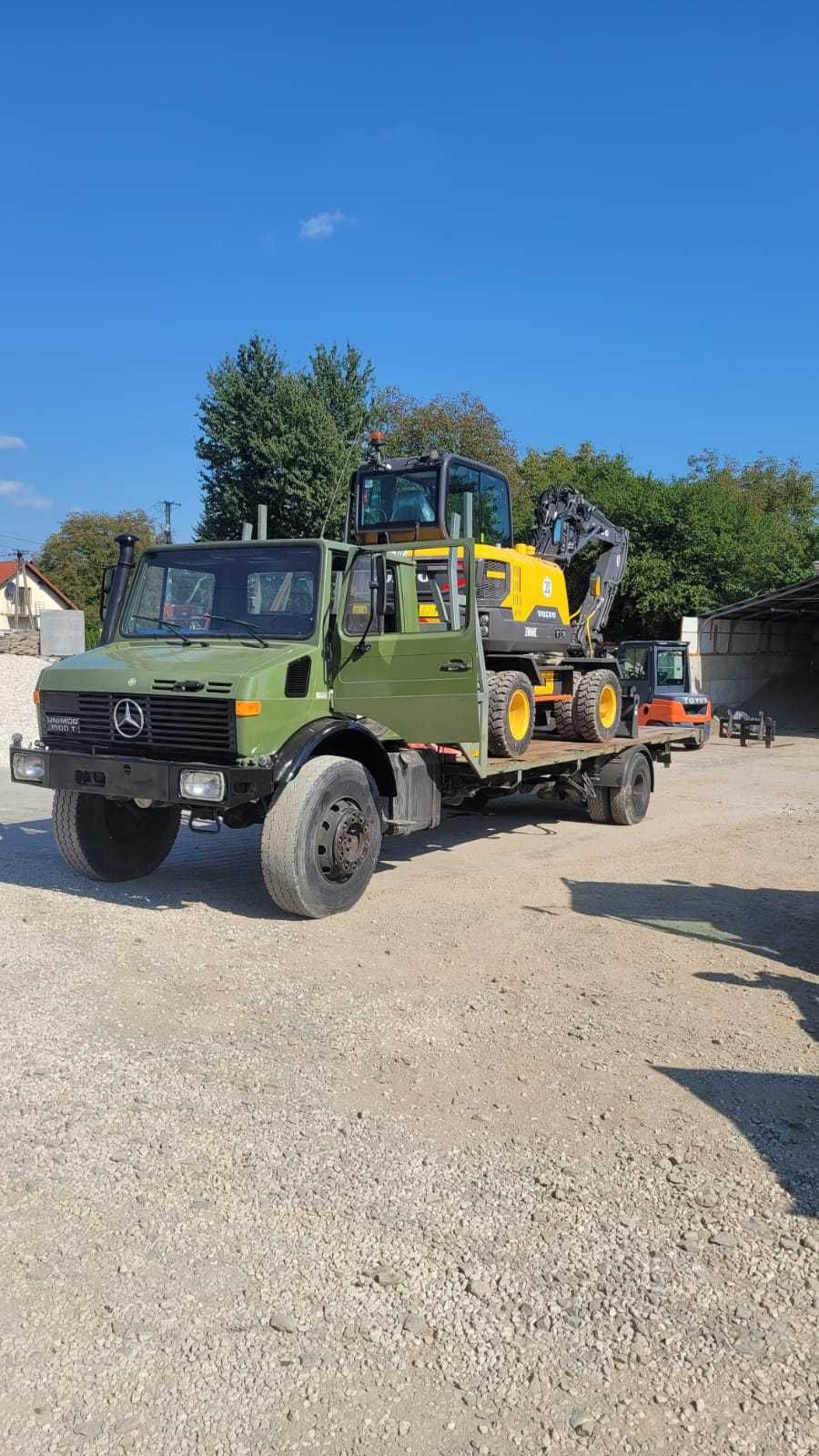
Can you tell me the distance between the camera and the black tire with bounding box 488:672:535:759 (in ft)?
28.8

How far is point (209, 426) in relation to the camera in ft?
109

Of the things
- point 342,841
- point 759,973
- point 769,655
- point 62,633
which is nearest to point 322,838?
point 342,841

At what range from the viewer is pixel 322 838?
6.85 metres

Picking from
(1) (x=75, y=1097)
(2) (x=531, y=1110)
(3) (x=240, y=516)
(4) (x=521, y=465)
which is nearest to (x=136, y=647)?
(1) (x=75, y=1097)

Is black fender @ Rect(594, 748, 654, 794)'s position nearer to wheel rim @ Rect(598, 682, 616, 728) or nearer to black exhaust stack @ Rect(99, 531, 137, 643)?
wheel rim @ Rect(598, 682, 616, 728)

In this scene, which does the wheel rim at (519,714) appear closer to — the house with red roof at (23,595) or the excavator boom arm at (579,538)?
the excavator boom arm at (579,538)

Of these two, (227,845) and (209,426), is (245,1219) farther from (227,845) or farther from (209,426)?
(209,426)

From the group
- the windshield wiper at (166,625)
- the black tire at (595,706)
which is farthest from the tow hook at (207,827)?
the black tire at (595,706)

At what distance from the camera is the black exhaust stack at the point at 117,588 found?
26.4 feet

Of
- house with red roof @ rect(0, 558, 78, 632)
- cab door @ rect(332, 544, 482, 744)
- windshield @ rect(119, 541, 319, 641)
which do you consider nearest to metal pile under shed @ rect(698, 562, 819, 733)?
cab door @ rect(332, 544, 482, 744)

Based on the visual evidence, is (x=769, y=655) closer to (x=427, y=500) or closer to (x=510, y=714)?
(x=427, y=500)

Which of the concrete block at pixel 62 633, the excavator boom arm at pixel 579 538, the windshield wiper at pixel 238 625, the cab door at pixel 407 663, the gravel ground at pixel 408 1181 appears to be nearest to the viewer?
the gravel ground at pixel 408 1181

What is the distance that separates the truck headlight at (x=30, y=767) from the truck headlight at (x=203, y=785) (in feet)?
4.23

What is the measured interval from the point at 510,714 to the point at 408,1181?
5674 mm
